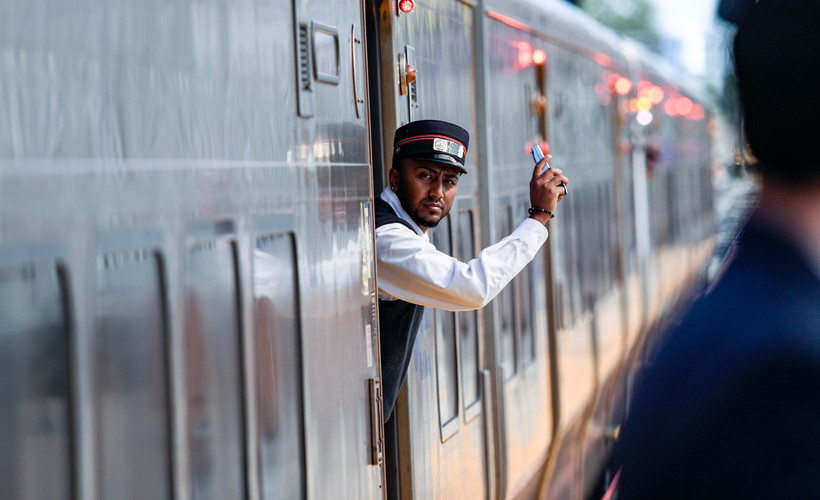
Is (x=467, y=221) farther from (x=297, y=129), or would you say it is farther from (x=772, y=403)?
(x=772, y=403)

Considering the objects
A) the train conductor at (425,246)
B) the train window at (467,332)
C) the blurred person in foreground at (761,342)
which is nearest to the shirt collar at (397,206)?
the train conductor at (425,246)

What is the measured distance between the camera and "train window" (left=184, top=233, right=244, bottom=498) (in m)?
1.82

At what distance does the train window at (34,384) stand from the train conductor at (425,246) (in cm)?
143

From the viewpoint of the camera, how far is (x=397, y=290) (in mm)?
2879

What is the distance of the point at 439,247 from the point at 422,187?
0.63 metres

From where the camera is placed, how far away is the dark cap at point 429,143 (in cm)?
299

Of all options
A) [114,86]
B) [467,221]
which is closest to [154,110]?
[114,86]

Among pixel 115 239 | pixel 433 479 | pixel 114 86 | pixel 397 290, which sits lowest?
pixel 433 479

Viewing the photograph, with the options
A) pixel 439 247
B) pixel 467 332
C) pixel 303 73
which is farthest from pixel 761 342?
pixel 467 332

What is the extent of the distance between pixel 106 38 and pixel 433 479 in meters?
2.21

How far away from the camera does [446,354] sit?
371 centimetres

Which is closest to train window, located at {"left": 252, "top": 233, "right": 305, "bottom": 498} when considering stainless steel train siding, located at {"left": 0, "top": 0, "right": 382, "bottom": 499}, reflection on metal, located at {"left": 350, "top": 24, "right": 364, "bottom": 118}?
stainless steel train siding, located at {"left": 0, "top": 0, "right": 382, "bottom": 499}

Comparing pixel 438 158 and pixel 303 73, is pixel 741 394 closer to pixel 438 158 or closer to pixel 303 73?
pixel 303 73

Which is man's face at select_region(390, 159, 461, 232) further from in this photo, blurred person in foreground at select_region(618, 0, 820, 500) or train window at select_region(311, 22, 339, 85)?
blurred person in foreground at select_region(618, 0, 820, 500)
